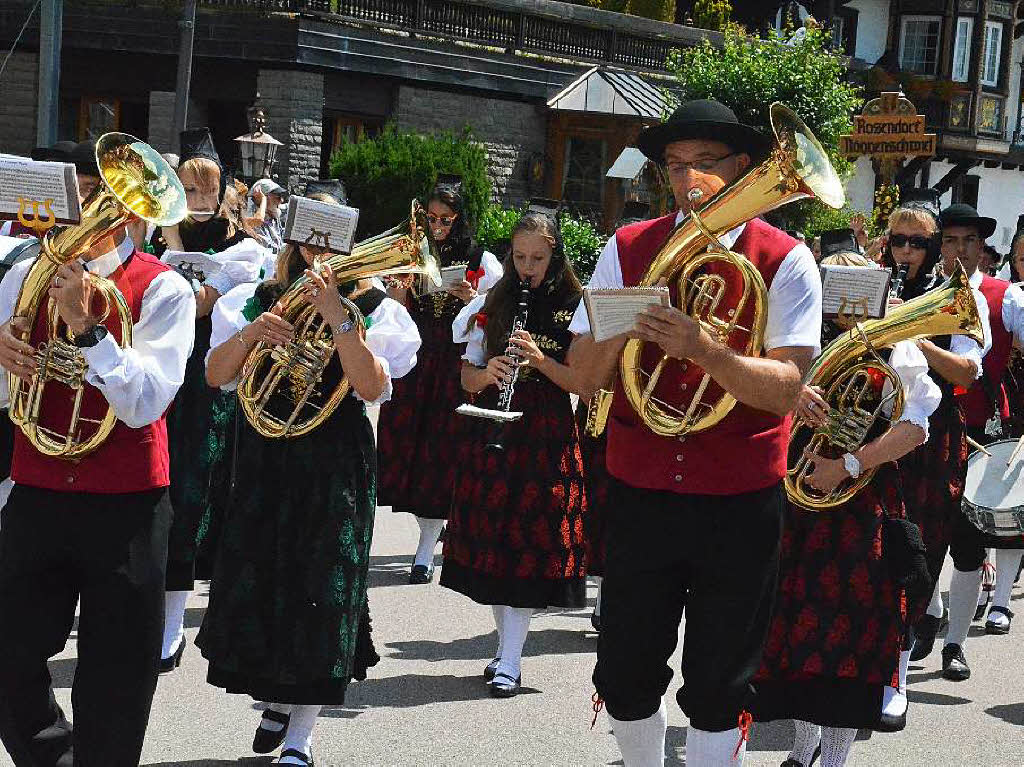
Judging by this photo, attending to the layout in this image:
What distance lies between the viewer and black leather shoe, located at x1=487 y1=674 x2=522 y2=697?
20.3 ft

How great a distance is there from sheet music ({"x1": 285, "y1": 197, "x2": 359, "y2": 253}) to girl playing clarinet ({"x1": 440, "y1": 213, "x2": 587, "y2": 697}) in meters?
1.84

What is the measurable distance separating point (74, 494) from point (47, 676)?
0.49 meters

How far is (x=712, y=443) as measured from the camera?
4.06m

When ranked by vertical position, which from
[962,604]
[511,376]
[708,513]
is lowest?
[962,604]

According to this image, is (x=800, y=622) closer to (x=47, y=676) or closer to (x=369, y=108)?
(x=47, y=676)

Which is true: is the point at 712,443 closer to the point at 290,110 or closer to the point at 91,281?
the point at 91,281

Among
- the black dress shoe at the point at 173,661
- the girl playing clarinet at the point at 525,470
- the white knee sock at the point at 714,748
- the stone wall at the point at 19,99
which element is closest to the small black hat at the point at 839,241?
the girl playing clarinet at the point at 525,470

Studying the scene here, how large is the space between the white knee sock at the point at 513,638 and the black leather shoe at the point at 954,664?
1.95 meters

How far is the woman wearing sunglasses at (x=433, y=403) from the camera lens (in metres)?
8.47

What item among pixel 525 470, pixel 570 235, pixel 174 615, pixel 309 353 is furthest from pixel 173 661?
pixel 570 235

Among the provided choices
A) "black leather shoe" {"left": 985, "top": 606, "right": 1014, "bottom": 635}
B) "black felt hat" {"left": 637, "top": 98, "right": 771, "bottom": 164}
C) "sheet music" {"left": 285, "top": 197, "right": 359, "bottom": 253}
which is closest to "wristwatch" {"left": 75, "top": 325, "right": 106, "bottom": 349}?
"sheet music" {"left": 285, "top": 197, "right": 359, "bottom": 253}

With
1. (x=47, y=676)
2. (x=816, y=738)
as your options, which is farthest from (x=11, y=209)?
(x=816, y=738)

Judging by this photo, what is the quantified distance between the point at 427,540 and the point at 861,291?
382cm

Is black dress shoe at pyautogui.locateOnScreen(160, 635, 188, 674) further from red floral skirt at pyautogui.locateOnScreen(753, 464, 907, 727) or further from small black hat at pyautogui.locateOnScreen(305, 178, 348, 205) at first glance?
red floral skirt at pyautogui.locateOnScreen(753, 464, 907, 727)
